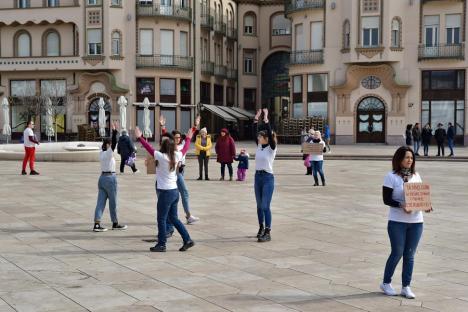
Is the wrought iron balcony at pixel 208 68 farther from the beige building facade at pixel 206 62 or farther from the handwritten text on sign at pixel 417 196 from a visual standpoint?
the handwritten text on sign at pixel 417 196

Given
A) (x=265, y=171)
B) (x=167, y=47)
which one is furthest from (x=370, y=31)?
(x=265, y=171)

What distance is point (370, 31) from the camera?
46.3 meters

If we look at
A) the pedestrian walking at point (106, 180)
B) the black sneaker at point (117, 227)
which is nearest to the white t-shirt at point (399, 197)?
the pedestrian walking at point (106, 180)

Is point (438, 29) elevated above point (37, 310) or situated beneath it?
elevated above

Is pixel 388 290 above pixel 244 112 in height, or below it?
below

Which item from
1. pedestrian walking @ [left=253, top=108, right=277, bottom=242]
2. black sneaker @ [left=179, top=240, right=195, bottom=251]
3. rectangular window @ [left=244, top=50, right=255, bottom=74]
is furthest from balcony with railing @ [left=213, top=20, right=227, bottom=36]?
black sneaker @ [left=179, top=240, right=195, bottom=251]

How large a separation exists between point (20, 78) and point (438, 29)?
97.8 ft

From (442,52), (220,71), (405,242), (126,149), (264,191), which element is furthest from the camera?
(220,71)

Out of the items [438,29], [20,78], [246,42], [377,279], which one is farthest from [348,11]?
[377,279]

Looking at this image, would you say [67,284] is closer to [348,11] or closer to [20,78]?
[348,11]

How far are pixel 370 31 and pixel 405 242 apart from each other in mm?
40307

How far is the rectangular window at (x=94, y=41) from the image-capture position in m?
49.0

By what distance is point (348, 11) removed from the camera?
154ft

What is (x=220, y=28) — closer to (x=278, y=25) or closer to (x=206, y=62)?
(x=206, y=62)
